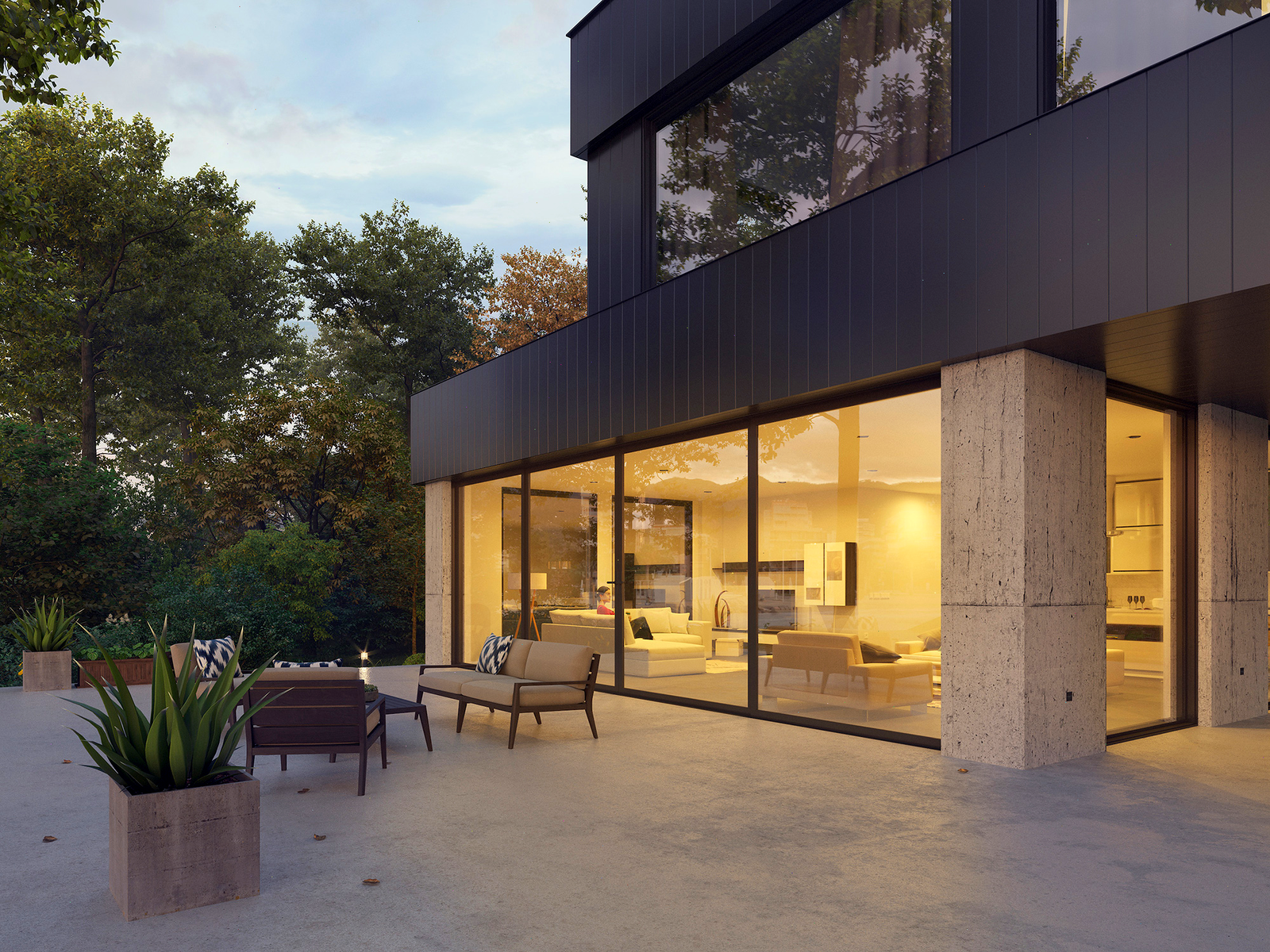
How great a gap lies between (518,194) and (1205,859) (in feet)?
346

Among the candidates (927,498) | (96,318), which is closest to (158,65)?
(96,318)

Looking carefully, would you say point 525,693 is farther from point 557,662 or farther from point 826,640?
point 826,640

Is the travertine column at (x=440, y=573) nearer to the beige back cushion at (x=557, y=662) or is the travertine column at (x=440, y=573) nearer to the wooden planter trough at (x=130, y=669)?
the wooden planter trough at (x=130, y=669)

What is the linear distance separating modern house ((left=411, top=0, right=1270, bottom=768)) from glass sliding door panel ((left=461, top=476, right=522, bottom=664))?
103cm

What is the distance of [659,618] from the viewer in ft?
35.2

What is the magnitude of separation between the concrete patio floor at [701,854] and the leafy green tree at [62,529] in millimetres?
11045

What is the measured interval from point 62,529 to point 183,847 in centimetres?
1611

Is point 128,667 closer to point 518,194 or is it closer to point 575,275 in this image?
point 575,275

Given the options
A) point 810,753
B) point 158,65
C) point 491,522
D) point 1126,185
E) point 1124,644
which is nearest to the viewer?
point 1126,185

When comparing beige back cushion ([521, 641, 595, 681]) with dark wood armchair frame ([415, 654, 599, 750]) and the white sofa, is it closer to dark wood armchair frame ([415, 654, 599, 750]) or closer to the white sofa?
dark wood armchair frame ([415, 654, 599, 750])

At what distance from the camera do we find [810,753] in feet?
24.1

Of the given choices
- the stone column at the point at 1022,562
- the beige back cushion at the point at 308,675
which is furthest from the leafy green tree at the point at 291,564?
the stone column at the point at 1022,562

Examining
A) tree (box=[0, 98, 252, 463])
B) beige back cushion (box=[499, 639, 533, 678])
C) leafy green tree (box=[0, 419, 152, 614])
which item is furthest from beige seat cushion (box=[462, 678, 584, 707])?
tree (box=[0, 98, 252, 463])

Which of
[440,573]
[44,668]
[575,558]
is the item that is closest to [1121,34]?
[575,558]
